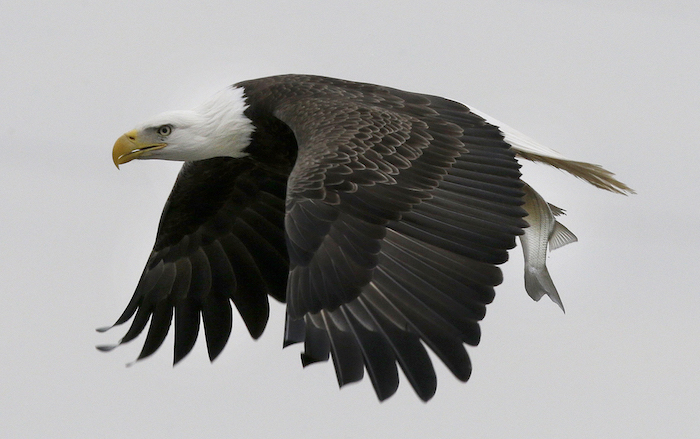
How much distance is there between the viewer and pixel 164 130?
675cm

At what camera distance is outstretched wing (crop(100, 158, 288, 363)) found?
6953 mm

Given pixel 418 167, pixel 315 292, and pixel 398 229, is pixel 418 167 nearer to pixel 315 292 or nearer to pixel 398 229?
pixel 398 229

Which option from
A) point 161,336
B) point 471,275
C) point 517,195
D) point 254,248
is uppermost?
point 517,195

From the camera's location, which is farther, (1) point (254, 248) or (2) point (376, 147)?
(1) point (254, 248)

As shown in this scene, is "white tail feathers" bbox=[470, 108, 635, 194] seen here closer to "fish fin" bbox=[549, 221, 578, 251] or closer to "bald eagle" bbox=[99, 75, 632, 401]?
"bald eagle" bbox=[99, 75, 632, 401]

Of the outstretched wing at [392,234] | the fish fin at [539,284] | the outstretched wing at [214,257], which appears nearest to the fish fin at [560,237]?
the fish fin at [539,284]

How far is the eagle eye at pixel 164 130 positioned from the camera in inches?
265

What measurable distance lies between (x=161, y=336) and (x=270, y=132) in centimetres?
128

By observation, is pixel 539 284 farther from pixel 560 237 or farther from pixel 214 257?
pixel 214 257

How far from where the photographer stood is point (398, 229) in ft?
17.9

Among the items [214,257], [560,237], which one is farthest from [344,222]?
[214,257]

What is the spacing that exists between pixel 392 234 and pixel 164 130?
1834 millimetres

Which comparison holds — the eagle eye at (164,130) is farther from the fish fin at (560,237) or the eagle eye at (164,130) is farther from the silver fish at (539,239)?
the fish fin at (560,237)

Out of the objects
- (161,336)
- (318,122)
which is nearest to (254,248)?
(161,336)
